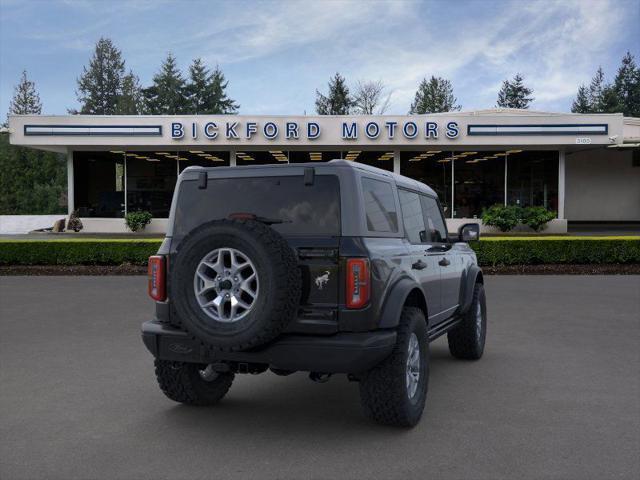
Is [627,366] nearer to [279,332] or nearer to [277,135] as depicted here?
[279,332]

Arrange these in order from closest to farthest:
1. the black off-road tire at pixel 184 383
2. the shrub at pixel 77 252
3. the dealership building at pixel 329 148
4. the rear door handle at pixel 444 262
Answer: the black off-road tire at pixel 184 383 → the rear door handle at pixel 444 262 → the shrub at pixel 77 252 → the dealership building at pixel 329 148

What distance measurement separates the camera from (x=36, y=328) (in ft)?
29.3

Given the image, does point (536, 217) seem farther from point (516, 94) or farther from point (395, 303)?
point (516, 94)

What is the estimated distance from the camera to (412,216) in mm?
5723

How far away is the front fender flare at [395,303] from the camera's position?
14.7 ft

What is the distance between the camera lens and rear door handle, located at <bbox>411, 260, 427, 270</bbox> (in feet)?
17.0

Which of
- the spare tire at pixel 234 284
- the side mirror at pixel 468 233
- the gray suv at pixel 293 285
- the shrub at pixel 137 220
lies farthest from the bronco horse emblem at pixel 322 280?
the shrub at pixel 137 220

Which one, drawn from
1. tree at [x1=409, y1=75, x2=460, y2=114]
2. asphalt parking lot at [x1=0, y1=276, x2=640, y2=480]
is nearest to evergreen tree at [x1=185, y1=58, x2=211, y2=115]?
tree at [x1=409, y1=75, x2=460, y2=114]

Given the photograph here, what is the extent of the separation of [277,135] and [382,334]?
23.8 meters

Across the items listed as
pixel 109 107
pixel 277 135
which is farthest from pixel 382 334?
pixel 109 107

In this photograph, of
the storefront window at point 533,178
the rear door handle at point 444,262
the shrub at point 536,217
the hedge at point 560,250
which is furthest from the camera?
the storefront window at point 533,178

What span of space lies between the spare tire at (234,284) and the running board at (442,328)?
1718 millimetres

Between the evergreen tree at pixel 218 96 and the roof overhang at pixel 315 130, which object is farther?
the evergreen tree at pixel 218 96

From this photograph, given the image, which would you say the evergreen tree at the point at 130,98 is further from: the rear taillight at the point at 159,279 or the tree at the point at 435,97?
the rear taillight at the point at 159,279
